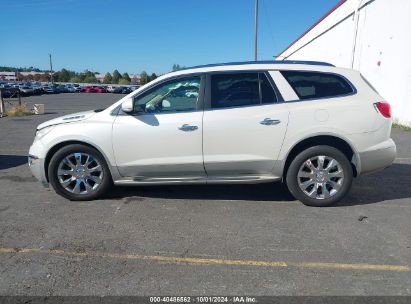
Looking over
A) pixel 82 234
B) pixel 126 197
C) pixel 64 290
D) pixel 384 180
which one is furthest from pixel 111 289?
pixel 384 180

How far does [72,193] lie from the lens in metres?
4.95

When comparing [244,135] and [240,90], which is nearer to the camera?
[244,135]

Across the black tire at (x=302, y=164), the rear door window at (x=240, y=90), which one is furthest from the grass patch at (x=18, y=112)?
the black tire at (x=302, y=164)

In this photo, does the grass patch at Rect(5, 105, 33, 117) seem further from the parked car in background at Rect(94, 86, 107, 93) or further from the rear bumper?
the parked car in background at Rect(94, 86, 107, 93)

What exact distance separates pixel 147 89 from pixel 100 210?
1.68 m

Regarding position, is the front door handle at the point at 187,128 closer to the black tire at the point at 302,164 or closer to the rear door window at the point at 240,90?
the rear door window at the point at 240,90

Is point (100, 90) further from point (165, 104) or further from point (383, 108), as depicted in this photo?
point (383, 108)

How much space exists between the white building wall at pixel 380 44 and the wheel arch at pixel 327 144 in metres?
9.56

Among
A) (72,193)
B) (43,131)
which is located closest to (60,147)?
(43,131)

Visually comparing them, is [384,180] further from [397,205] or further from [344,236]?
[344,236]

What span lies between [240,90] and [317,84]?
1.00m

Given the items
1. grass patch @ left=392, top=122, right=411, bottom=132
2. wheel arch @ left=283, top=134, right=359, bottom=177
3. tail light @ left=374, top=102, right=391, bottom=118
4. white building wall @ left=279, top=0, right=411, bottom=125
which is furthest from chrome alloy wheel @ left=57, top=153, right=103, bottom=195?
white building wall @ left=279, top=0, right=411, bottom=125

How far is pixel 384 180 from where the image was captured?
5.98 meters

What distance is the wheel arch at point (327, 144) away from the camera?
468 centimetres
